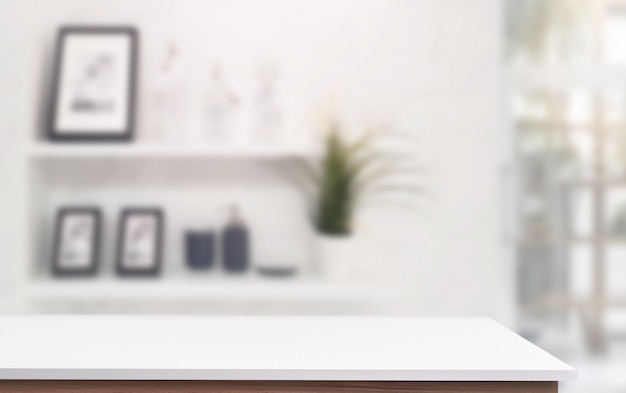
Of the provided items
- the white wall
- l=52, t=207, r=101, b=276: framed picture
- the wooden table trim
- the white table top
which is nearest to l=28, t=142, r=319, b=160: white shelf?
the white wall

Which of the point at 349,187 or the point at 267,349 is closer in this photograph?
the point at 267,349

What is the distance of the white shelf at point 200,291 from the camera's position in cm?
257

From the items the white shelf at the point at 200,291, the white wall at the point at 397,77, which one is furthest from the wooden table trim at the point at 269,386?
the white wall at the point at 397,77

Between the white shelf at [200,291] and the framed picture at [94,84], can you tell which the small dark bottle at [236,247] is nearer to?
the white shelf at [200,291]

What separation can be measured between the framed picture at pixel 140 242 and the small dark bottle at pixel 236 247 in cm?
23

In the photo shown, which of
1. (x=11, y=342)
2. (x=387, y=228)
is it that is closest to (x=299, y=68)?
(x=387, y=228)

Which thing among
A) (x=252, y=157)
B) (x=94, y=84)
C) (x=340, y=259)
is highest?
(x=94, y=84)

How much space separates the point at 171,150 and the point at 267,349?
1.42 metres

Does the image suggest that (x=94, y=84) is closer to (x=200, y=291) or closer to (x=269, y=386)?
(x=200, y=291)

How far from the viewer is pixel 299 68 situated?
279 cm

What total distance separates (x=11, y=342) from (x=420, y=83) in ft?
5.82

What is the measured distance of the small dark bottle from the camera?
2.72 metres

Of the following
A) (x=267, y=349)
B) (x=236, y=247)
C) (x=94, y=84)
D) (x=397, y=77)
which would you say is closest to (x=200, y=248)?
(x=236, y=247)

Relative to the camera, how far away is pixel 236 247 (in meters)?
2.72
